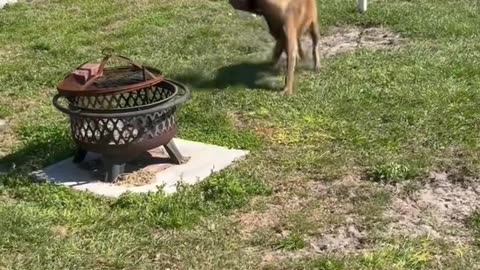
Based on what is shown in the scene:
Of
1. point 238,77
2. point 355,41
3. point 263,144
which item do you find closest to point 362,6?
point 355,41

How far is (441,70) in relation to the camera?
812 centimetres

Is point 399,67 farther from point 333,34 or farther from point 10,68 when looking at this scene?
point 10,68

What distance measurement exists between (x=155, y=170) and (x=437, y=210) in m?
1.94

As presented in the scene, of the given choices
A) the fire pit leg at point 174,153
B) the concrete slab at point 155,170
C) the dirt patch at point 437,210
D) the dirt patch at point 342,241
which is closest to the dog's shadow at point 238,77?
the concrete slab at point 155,170

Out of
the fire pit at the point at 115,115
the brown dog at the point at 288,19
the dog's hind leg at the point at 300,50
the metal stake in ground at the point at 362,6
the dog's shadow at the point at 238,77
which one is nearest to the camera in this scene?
the fire pit at the point at 115,115

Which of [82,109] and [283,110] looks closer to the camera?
[82,109]

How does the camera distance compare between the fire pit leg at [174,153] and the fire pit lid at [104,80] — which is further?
the fire pit leg at [174,153]

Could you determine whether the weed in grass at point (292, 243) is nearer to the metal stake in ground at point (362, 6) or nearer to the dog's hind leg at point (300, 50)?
the dog's hind leg at point (300, 50)

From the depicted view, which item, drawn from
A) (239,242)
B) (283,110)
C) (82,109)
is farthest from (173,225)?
(283,110)

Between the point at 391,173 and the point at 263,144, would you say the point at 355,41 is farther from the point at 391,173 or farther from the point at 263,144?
the point at 391,173

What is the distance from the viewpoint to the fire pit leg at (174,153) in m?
5.93

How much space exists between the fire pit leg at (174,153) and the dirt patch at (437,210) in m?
1.57

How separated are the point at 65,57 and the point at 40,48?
61 centimetres

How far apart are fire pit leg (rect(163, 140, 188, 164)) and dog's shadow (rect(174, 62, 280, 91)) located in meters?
1.95
